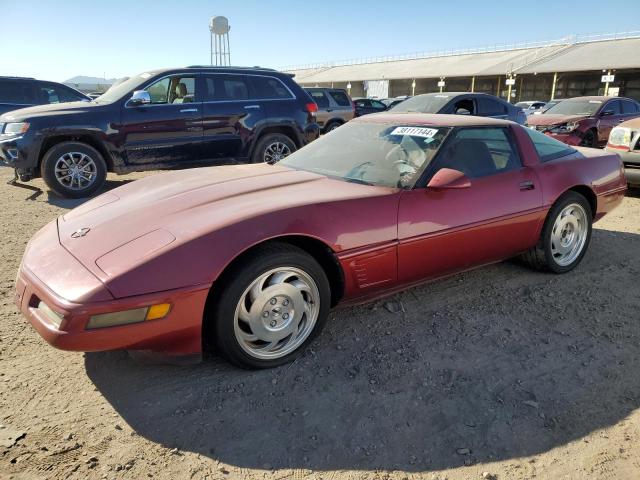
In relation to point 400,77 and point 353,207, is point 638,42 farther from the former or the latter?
point 353,207

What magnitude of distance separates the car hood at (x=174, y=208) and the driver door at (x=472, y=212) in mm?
329

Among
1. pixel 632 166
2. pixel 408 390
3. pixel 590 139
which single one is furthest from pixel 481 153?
pixel 590 139

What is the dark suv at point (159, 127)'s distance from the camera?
6.26 metres

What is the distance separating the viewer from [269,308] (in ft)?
8.41

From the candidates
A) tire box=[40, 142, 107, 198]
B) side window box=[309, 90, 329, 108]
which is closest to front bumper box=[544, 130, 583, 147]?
side window box=[309, 90, 329, 108]

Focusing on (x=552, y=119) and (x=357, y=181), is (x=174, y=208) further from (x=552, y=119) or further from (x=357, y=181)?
(x=552, y=119)

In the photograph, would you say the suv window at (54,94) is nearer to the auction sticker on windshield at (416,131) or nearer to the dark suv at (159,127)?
the dark suv at (159,127)

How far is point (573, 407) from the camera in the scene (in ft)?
7.79

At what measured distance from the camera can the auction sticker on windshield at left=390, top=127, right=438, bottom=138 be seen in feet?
11.0

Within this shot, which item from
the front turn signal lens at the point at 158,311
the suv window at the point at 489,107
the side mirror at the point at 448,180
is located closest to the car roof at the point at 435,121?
the side mirror at the point at 448,180

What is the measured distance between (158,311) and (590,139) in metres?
11.4

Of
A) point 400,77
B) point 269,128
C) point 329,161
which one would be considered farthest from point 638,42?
point 329,161

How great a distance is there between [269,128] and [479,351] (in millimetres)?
5605

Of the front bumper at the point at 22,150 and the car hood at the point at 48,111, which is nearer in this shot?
the front bumper at the point at 22,150
